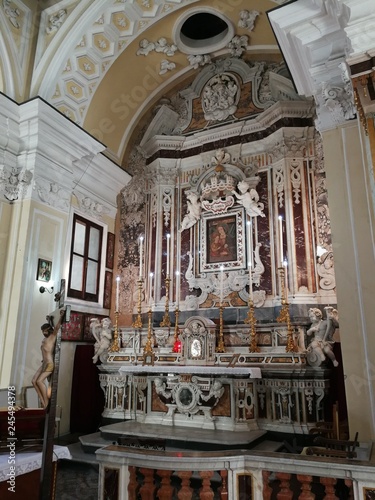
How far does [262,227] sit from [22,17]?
5432 millimetres

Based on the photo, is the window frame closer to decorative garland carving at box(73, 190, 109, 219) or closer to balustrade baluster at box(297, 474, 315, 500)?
decorative garland carving at box(73, 190, 109, 219)

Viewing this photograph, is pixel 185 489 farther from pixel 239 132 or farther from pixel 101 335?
pixel 239 132

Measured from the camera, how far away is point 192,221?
7898 mm

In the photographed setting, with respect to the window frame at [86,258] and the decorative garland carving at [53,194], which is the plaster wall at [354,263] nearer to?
the decorative garland carving at [53,194]

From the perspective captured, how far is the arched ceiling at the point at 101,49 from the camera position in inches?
271

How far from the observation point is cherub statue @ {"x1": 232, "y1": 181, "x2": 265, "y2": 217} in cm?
734

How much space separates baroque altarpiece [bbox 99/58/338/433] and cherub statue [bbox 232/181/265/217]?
3 cm

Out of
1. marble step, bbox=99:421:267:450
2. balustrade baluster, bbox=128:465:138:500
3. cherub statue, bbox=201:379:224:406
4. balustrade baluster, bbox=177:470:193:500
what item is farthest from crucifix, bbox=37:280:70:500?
cherub statue, bbox=201:379:224:406

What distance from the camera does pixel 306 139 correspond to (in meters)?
7.19

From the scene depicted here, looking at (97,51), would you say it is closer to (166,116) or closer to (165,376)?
(166,116)

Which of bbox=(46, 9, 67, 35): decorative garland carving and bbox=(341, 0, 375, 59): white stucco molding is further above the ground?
bbox=(46, 9, 67, 35): decorative garland carving

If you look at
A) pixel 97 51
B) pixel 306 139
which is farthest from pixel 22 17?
pixel 306 139

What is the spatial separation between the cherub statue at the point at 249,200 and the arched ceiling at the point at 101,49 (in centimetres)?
270

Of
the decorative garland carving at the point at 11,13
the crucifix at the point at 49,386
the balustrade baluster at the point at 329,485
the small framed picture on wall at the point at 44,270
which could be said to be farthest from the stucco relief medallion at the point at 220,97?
the balustrade baluster at the point at 329,485
